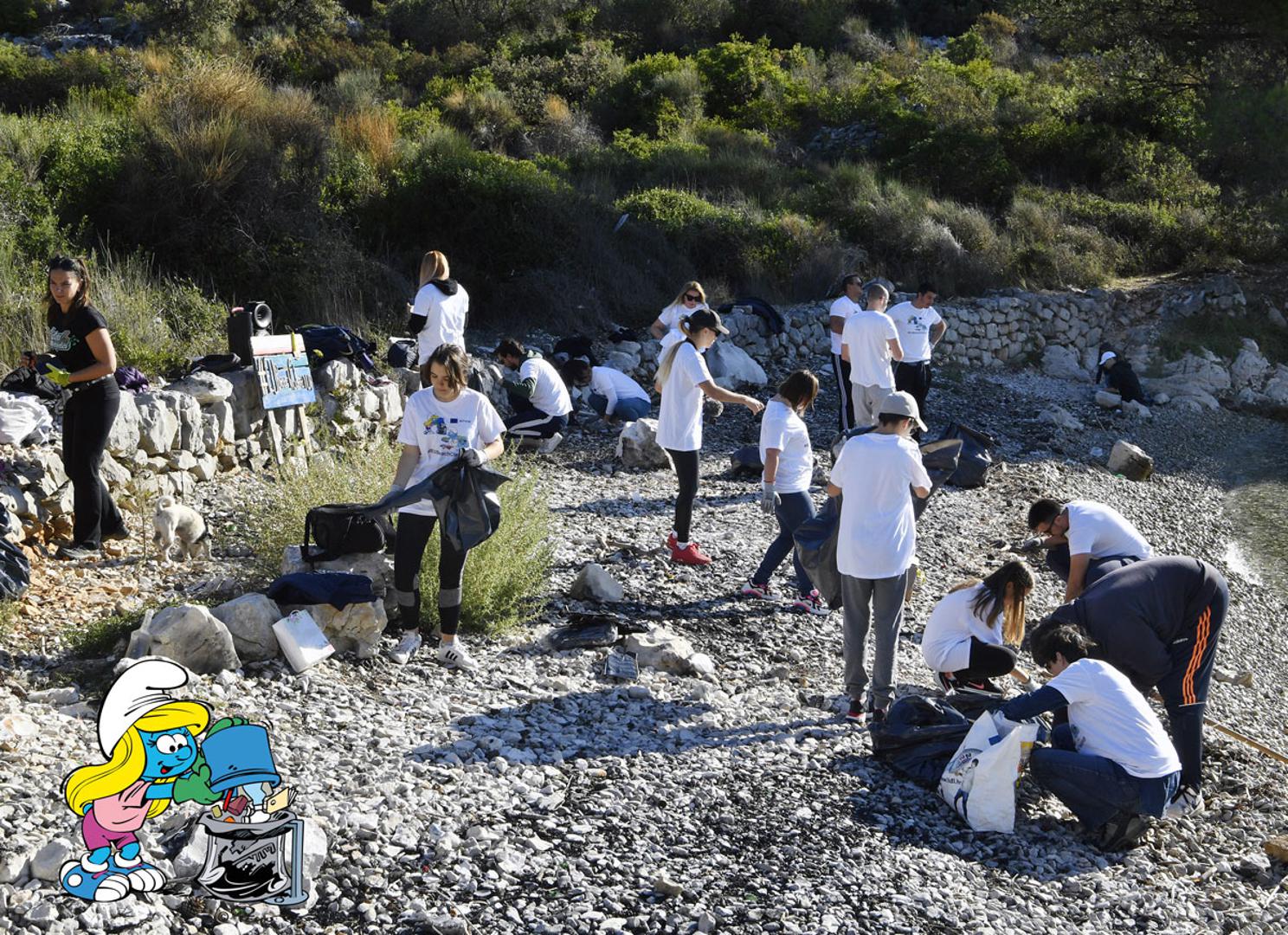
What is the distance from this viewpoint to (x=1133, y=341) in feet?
67.6

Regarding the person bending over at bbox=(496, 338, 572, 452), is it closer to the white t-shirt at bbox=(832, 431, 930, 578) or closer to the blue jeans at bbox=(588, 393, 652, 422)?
the blue jeans at bbox=(588, 393, 652, 422)

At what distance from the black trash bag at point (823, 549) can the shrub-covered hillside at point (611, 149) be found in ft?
20.3

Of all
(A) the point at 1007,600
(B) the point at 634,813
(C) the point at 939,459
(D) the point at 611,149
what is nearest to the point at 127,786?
(B) the point at 634,813

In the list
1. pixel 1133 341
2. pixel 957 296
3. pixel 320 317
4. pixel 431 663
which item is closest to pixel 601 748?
pixel 431 663

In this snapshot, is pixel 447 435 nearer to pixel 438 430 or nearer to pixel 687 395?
pixel 438 430

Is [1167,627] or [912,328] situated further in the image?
[912,328]

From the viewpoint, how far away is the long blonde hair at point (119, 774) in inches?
163

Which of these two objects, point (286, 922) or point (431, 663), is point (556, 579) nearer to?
point (431, 663)

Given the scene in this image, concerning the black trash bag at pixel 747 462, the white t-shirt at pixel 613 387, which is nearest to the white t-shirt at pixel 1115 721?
the black trash bag at pixel 747 462

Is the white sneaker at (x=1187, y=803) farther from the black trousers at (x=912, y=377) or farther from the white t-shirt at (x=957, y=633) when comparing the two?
the black trousers at (x=912, y=377)

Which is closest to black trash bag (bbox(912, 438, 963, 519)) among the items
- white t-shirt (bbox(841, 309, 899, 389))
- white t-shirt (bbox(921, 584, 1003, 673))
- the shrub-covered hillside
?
white t-shirt (bbox(921, 584, 1003, 673))

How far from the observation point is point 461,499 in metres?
6.04

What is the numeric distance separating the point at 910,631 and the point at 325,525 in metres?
4.18

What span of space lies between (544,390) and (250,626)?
6056mm
